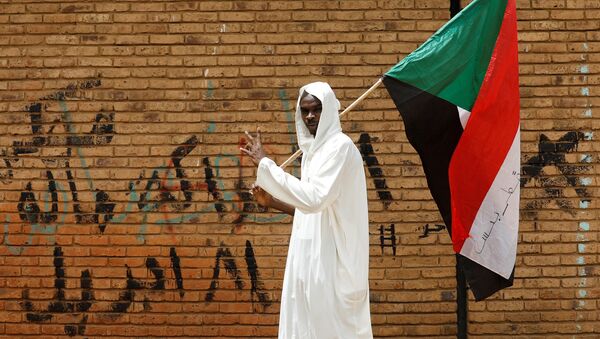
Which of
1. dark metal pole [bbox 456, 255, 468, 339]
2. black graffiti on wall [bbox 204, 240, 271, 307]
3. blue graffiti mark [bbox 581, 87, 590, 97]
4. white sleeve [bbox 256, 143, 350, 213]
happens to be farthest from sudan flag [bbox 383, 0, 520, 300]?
black graffiti on wall [bbox 204, 240, 271, 307]

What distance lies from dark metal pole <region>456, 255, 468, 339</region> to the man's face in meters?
2.47

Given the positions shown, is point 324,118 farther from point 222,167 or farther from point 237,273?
point 237,273

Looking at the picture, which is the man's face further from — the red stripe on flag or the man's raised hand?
the red stripe on flag

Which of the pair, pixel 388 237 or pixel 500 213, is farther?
pixel 388 237

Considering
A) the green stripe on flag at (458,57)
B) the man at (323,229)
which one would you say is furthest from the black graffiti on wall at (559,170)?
the man at (323,229)

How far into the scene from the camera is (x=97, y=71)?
638 cm

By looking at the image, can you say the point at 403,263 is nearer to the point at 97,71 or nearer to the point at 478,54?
the point at 478,54

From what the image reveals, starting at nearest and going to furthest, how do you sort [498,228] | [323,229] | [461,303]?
[323,229] → [498,228] → [461,303]

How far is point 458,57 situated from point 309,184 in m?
1.35

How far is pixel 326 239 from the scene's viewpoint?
4059 millimetres

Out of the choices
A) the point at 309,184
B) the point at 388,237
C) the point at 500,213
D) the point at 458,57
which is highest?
the point at 458,57

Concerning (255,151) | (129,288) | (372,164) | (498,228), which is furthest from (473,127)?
(129,288)

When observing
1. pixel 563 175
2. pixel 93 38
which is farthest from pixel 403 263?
pixel 93 38

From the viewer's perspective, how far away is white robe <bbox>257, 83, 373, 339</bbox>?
3.98 meters
